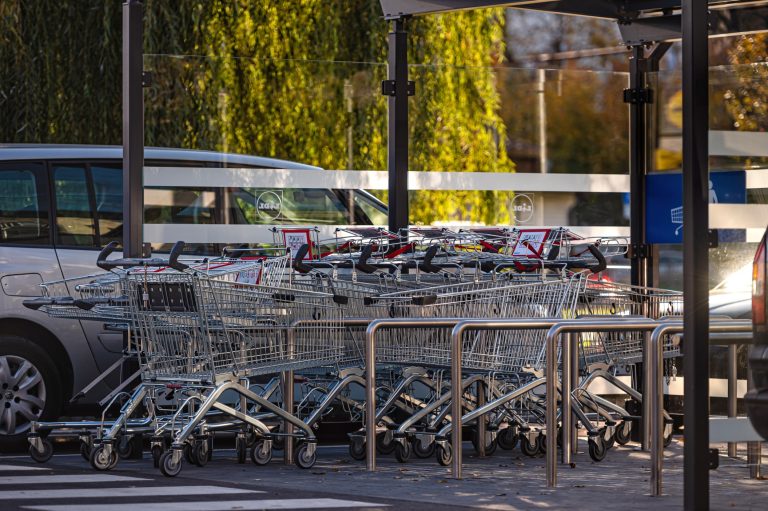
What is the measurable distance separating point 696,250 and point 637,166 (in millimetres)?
4388

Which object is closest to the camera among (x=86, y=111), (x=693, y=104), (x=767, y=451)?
(x=693, y=104)

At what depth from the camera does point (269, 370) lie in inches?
338

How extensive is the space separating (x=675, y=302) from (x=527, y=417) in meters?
1.24

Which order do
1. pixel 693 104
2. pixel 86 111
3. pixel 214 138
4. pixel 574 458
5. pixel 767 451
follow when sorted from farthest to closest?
pixel 86 111 → pixel 214 138 → pixel 574 458 → pixel 767 451 → pixel 693 104

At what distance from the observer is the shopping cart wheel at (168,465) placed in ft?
27.3

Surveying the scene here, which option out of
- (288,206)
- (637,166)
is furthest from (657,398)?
(288,206)

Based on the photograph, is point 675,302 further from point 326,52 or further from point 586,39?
point 586,39

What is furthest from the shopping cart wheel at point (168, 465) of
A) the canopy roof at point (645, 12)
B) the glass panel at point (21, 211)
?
the canopy roof at point (645, 12)

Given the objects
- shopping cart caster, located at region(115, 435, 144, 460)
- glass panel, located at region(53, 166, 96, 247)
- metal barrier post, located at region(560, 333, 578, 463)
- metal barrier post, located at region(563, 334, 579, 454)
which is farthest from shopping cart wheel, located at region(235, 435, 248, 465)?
glass panel, located at region(53, 166, 96, 247)

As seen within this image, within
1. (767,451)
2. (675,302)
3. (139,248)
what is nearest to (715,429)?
(767,451)

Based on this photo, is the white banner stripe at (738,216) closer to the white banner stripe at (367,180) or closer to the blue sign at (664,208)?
the blue sign at (664,208)

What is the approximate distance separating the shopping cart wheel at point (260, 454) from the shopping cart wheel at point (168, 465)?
2.49ft

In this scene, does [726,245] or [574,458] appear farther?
[726,245]

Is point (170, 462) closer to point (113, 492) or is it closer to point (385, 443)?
point (113, 492)
